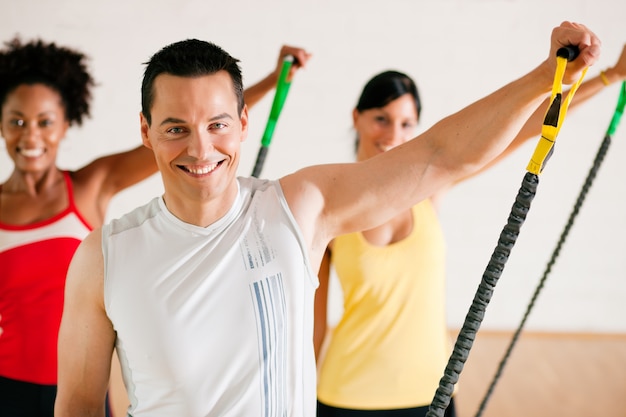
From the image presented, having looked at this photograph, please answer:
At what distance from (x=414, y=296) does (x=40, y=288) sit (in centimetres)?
92

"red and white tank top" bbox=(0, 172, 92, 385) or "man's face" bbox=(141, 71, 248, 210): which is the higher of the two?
"man's face" bbox=(141, 71, 248, 210)

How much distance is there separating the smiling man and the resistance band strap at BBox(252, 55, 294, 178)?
0.62 m

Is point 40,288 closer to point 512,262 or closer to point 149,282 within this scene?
point 149,282

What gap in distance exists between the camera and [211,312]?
1298 millimetres

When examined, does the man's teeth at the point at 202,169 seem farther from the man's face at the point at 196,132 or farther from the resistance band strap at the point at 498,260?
the resistance band strap at the point at 498,260

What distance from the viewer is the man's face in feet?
4.17

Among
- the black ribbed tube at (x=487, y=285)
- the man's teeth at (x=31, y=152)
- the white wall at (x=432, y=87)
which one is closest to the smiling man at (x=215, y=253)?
the black ribbed tube at (x=487, y=285)

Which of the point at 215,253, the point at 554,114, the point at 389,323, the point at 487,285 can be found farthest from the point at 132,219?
the point at 389,323

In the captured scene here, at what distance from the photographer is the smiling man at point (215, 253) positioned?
1283mm

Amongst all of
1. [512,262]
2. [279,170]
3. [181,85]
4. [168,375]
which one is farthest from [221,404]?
[512,262]

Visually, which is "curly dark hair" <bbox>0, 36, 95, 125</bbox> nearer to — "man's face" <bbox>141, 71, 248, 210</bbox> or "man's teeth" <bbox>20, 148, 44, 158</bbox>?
"man's teeth" <bbox>20, 148, 44, 158</bbox>

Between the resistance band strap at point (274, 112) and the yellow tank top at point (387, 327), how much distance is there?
0.95 ft

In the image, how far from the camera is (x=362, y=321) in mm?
2033

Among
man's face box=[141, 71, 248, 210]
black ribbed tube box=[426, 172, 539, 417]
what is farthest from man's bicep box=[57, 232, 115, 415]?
black ribbed tube box=[426, 172, 539, 417]
